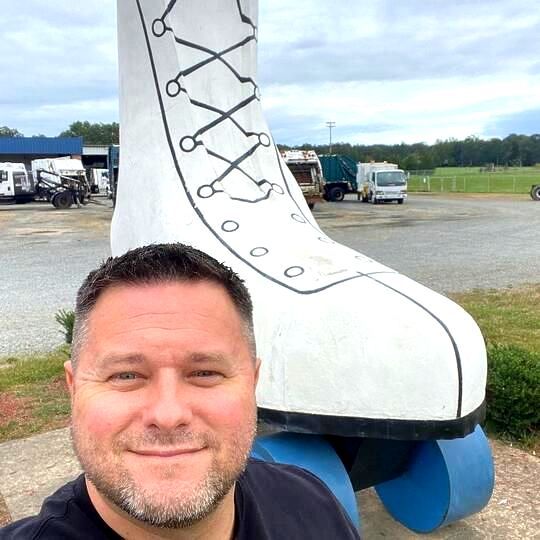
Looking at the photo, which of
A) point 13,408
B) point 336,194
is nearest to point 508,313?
point 13,408

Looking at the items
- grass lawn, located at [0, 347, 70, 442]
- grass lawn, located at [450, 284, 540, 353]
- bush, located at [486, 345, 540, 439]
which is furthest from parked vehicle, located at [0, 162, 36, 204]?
bush, located at [486, 345, 540, 439]

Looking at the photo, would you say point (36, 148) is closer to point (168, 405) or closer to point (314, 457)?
point (314, 457)

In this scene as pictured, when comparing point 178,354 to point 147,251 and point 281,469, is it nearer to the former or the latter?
point 147,251

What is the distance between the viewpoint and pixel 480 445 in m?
1.75

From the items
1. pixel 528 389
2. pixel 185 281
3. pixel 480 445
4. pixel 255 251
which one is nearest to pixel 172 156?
pixel 255 251

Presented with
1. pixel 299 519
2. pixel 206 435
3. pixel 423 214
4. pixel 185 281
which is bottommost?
pixel 423 214

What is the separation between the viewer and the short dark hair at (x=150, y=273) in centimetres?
78

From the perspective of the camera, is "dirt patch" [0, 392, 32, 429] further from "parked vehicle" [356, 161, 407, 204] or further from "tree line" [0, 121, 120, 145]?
"tree line" [0, 121, 120, 145]

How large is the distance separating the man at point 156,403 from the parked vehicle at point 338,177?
22989 millimetres

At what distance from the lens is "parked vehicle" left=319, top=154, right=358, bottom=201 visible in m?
23.6

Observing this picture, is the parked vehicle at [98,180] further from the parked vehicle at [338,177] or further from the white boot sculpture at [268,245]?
the white boot sculpture at [268,245]

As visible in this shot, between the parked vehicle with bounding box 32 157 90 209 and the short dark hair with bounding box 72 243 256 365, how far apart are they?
2188 centimetres

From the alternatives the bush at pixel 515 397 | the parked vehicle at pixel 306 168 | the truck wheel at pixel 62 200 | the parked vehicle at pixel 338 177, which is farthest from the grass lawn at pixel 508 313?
the truck wheel at pixel 62 200

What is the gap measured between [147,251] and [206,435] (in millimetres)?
229
